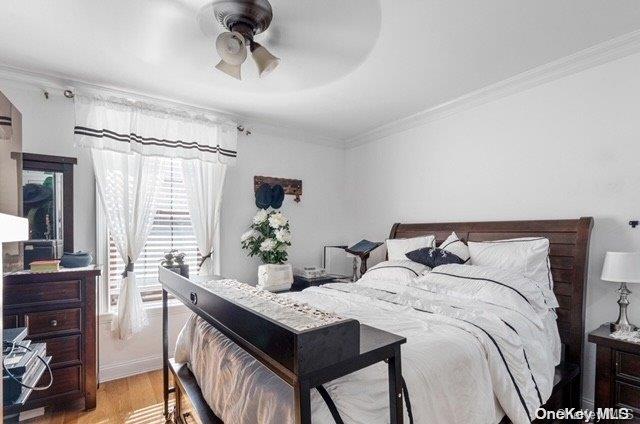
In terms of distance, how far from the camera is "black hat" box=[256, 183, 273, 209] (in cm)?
359

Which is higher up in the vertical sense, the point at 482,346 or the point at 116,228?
the point at 116,228

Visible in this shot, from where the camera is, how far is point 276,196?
365 cm

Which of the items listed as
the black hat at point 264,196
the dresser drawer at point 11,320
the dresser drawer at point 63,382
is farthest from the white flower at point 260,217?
the dresser drawer at point 11,320

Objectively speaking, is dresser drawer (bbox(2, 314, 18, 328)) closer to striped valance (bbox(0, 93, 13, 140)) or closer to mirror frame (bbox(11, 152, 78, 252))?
mirror frame (bbox(11, 152, 78, 252))

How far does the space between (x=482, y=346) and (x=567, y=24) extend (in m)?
1.91

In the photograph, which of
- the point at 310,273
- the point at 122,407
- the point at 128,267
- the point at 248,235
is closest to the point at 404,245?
the point at 310,273

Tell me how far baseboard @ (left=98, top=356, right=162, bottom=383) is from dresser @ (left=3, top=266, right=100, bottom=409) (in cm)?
41

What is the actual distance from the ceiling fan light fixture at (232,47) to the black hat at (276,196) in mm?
2138

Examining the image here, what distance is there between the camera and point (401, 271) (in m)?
2.74

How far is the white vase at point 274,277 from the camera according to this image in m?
3.34

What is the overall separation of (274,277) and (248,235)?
517 mm

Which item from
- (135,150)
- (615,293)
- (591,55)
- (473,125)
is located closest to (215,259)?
(135,150)

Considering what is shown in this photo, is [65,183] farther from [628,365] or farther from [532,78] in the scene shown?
[628,365]

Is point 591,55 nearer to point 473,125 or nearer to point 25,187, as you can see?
point 473,125
